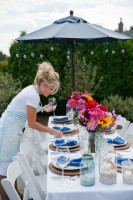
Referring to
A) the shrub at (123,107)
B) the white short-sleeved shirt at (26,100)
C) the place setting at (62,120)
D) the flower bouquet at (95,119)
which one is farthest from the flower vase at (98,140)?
the shrub at (123,107)

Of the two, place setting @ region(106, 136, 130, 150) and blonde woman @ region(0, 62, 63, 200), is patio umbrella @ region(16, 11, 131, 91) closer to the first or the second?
blonde woman @ region(0, 62, 63, 200)

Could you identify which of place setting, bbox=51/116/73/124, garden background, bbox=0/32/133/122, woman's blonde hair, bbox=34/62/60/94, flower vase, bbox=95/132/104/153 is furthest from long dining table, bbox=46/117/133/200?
garden background, bbox=0/32/133/122

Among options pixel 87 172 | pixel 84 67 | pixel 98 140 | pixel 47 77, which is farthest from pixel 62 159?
pixel 84 67

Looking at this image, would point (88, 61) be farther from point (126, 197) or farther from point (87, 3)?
point (126, 197)

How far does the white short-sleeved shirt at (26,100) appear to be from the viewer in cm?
314

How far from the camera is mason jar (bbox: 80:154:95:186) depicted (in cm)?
222

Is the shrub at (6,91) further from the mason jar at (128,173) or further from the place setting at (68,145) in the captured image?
the mason jar at (128,173)

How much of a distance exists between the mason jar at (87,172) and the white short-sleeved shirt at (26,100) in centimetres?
106

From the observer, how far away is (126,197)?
2.18 m

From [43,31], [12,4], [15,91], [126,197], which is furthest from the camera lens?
[15,91]

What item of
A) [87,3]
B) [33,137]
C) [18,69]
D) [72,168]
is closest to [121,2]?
[87,3]

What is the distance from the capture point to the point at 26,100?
125 inches

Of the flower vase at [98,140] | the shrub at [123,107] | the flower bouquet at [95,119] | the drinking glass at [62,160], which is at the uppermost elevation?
the flower bouquet at [95,119]

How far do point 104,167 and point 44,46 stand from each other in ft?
22.3
